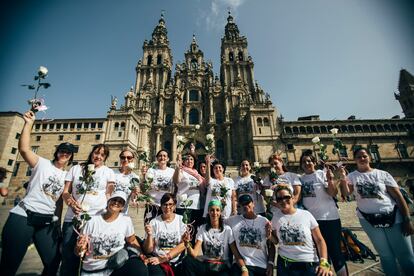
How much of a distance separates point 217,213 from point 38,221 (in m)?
2.89

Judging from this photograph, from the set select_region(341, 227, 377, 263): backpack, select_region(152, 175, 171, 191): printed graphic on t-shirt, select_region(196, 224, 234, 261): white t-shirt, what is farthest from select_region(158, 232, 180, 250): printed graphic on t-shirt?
select_region(341, 227, 377, 263): backpack

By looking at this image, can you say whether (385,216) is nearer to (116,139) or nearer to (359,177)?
(359,177)

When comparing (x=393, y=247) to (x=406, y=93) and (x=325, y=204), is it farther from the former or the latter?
(x=406, y=93)

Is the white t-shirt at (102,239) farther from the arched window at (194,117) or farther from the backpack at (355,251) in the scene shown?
the arched window at (194,117)

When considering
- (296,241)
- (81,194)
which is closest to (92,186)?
(81,194)

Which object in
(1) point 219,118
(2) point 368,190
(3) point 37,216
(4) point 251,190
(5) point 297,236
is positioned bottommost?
(5) point 297,236

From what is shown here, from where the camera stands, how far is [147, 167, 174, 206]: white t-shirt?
449cm

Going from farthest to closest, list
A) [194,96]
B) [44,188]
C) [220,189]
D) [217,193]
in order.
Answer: [194,96] < [217,193] < [220,189] < [44,188]

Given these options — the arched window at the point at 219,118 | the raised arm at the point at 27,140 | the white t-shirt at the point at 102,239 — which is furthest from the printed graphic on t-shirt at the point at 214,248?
the arched window at the point at 219,118

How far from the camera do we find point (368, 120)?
31438 millimetres

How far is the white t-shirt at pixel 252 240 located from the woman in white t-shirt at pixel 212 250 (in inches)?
4.1

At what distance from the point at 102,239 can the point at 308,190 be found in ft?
12.9

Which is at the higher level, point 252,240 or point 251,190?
point 251,190

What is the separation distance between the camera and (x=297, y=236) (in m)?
3.02
